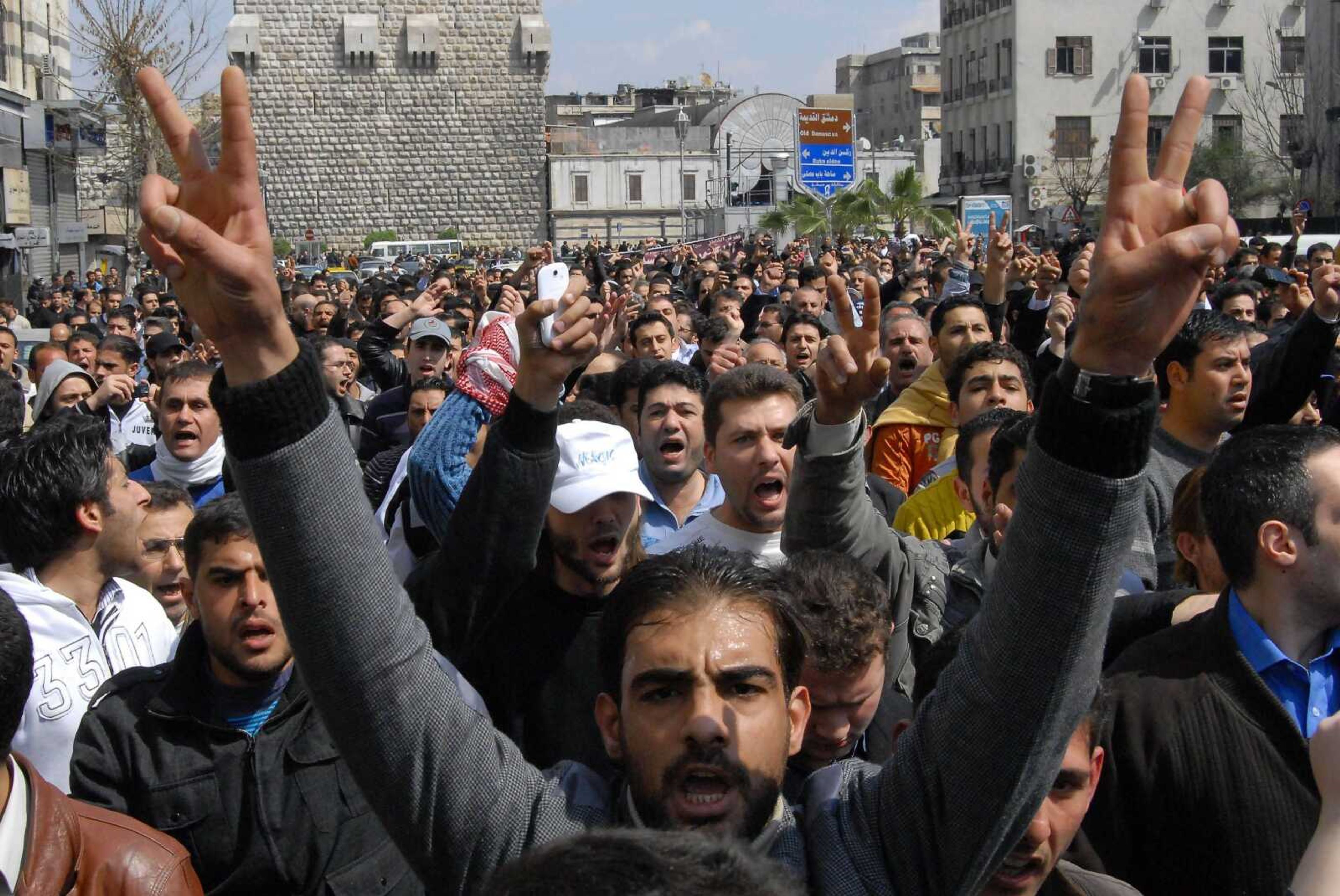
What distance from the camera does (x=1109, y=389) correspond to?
1.91 metres

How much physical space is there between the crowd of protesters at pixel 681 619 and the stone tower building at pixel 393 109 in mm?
51905

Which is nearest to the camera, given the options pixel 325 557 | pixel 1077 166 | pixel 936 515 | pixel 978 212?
pixel 325 557

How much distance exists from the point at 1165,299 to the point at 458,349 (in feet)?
25.3

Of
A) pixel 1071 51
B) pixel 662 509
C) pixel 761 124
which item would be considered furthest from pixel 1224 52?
pixel 662 509

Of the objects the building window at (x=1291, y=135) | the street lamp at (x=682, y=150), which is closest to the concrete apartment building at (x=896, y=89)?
the street lamp at (x=682, y=150)

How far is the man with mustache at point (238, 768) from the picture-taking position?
3.22m

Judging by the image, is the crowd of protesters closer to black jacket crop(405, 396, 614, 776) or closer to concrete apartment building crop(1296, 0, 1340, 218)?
black jacket crop(405, 396, 614, 776)

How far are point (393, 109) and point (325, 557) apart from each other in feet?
186

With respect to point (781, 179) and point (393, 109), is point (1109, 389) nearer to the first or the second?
point (781, 179)

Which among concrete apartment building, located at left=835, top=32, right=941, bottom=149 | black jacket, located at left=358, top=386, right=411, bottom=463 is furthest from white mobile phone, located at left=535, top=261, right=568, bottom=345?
concrete apartment building, located at left=835, top=32, right=941, bottom=149

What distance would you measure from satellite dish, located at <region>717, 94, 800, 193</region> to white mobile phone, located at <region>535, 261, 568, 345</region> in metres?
72.4

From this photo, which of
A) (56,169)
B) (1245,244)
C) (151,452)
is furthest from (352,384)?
(56,169)

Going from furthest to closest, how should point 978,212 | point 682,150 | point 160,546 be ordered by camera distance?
1. point 682,150
2. point 978,212
3. point 160,546

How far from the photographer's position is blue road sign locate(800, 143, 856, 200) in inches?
862
